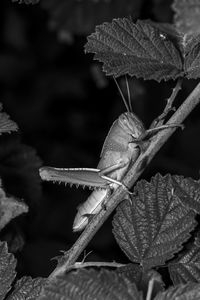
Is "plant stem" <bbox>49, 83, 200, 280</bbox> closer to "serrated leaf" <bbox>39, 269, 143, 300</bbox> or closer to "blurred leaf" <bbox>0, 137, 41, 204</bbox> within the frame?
"serrated leaf" <bbox>39, 269, 143, 300</bbox>

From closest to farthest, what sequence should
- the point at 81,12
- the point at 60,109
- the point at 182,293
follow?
the point at 182,293
the point at 81,12
the point at 60,109

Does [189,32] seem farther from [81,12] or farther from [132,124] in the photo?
[81,12]

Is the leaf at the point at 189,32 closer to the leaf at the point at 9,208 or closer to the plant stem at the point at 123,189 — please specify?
the plant stem at the point at 123,189

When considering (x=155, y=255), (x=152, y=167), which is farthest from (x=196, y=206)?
(x=152, y=167)

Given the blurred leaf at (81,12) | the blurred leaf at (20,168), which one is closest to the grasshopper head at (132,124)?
the blurred leaf at (20,168)

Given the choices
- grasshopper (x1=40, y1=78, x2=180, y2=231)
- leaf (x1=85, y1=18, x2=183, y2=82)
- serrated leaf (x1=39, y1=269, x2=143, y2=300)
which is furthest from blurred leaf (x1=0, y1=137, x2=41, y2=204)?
serrated leaf (x1=39, y1=269, x2=143, y2=300)

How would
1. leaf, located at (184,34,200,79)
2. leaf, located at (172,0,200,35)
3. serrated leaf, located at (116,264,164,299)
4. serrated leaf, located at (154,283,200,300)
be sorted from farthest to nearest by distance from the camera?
1. leaf, located at (172,0,200,35)
2. leaf, located at (184,34,200,79)
3. serrated leaf, located at (116,264,164,299)
4. serrated leaf, located at (154,283,200,300)

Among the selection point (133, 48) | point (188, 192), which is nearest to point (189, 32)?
point (133, 48)
